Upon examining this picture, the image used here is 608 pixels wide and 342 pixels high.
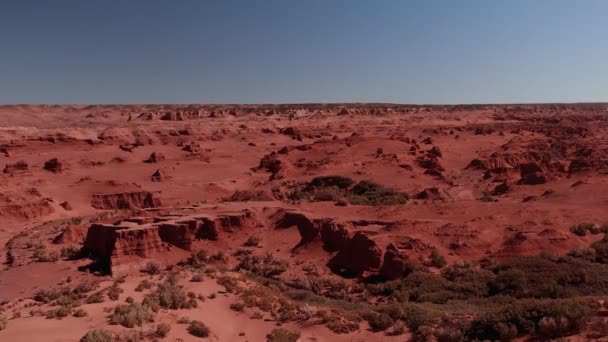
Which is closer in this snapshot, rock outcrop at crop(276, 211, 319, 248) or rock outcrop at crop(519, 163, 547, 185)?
rock outcrop at crop(276, 211, 319, 248)

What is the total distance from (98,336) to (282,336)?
3958 millimetres

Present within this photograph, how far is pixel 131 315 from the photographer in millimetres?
10336

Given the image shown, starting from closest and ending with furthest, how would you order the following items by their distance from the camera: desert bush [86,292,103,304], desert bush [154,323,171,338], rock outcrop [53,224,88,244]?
desert bush [154,323,171,338] → desert bush [86,292,103,304] → rock outcrop [53,224,88,244]

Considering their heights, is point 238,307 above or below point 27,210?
above

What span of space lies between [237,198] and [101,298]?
16.7 metres

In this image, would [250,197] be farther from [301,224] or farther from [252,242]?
[252,242]

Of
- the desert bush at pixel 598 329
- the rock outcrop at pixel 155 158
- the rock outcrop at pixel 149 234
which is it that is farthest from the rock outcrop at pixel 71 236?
the rock outcrop at pixel 155 158

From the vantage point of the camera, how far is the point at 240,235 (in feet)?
71.0

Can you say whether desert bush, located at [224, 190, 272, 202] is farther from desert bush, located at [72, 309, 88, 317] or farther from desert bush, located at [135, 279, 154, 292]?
desert bush, located at [72, 309, 88, 317]

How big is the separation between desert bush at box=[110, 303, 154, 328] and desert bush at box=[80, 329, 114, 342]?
0.86 meters

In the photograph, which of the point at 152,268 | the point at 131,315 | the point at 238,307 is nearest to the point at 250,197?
the point at 152,268

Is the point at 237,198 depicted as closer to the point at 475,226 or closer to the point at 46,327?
the point at 475,226

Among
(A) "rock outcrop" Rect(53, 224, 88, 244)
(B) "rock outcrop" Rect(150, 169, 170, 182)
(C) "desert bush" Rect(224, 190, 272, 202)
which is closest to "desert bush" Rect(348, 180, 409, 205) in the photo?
(C) "desert bush" Rect(224, 190, 272, 202)

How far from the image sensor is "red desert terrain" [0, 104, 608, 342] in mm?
10906
